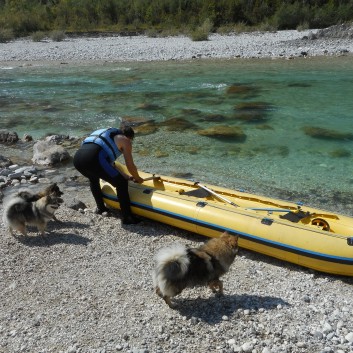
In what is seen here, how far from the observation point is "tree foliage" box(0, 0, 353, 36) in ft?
111

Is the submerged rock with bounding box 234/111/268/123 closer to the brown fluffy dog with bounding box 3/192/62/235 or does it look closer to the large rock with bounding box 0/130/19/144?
the large rock with bounding box 0/130/19/144

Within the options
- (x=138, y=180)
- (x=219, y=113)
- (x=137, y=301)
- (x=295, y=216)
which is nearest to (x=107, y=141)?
(x=138, y=180)

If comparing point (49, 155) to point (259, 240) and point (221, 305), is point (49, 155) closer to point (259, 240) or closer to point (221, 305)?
point (259, 240)

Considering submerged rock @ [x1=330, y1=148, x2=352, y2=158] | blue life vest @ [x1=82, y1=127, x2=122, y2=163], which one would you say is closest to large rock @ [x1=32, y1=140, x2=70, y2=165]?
blue life vest @ [x1=82, y1=127, x2=122, y2=163]

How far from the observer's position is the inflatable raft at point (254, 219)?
5363mm

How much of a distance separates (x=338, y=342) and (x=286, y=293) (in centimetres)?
94

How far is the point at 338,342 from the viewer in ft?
13.3

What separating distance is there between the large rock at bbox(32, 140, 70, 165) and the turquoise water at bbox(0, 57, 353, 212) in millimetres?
1822

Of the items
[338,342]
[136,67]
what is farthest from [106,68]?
[338,342]

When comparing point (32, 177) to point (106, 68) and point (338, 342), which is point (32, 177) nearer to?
point (338, 342)

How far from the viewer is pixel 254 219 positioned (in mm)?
5902

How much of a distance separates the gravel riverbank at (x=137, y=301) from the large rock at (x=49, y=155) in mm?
3280

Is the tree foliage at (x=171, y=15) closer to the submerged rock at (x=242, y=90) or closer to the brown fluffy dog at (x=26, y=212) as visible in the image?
the submerged rock at (x=242, y=90)

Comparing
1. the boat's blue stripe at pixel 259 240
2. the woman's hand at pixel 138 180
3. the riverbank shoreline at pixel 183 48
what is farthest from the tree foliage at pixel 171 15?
the boat's blue stripe at pixel 259 240
